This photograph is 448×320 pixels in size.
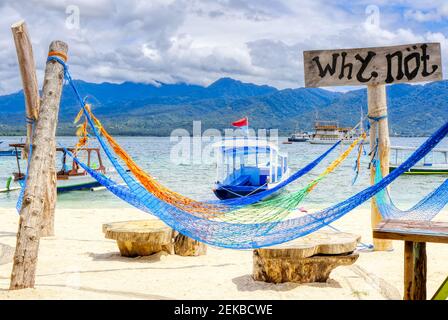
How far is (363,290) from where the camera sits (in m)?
4.38

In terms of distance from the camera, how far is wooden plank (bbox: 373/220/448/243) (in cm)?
277

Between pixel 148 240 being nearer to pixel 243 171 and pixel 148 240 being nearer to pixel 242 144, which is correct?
pixel 242 144

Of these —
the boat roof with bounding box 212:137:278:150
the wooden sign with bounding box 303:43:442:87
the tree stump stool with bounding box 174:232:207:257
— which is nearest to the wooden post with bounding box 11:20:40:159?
the tree stump stool with bounding box 174:232:207:257

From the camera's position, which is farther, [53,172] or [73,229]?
[73,229]

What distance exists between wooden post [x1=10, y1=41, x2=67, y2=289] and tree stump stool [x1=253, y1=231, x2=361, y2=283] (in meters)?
1.84

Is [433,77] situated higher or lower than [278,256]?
higher

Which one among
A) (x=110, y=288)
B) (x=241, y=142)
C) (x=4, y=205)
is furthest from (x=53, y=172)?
(x=4, y=205)

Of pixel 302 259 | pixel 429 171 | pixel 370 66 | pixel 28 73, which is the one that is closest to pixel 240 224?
pixel 302 259

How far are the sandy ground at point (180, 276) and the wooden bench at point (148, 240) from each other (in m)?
0.11

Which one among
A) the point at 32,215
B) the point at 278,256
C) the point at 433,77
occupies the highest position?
the point at 433,77

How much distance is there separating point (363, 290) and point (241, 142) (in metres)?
9.84

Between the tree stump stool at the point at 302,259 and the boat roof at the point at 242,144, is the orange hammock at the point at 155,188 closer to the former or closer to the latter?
the tree stump stool at the point at 302,259

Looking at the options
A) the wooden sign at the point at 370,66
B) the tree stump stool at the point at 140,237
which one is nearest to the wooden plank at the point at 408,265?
the wooden sign at the point at 370,66

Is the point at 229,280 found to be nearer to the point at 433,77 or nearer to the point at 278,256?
the point at 278,256
